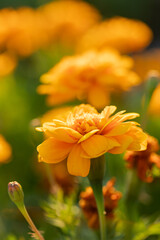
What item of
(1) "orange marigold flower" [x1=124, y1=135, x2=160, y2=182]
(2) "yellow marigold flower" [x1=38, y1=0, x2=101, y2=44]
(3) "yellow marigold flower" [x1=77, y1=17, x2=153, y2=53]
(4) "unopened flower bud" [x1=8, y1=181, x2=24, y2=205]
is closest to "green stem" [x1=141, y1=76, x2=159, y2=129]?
(1) "orange marigold flower" [x1=124, y1=135, x2=160, y2=182]

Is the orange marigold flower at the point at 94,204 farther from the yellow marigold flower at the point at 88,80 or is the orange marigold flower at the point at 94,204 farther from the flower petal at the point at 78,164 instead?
the yellow marigold flower at the point at 88,80

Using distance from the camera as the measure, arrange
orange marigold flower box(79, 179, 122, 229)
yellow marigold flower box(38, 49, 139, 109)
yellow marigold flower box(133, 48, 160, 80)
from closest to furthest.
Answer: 1. orange marigold flower box(79, 179, 122, 229)
2. yellow marigold flower box(38, 49, 139, 109)
3. yellow marigold flower box(133, 48, 160, 80)

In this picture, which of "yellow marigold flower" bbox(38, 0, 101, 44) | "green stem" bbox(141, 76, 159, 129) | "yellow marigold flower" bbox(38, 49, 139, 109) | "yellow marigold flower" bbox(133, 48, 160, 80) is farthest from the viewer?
"yellow marigold flower" bbox(133, 48, 160, 80)

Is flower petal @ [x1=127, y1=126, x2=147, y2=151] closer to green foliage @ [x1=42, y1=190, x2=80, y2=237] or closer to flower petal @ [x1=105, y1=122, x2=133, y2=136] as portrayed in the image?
flower petal @ [x1=105, y1=122, x2=133, y2=136]

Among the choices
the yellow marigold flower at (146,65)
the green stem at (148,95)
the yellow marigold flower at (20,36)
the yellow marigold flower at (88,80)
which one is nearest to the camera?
the green stem at (148,95)

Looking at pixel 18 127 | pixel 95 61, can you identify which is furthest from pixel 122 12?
pixel 95 61

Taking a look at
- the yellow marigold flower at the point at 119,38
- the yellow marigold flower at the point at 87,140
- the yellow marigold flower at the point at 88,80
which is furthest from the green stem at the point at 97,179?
the yellow marigold flower at the point at 119,38
